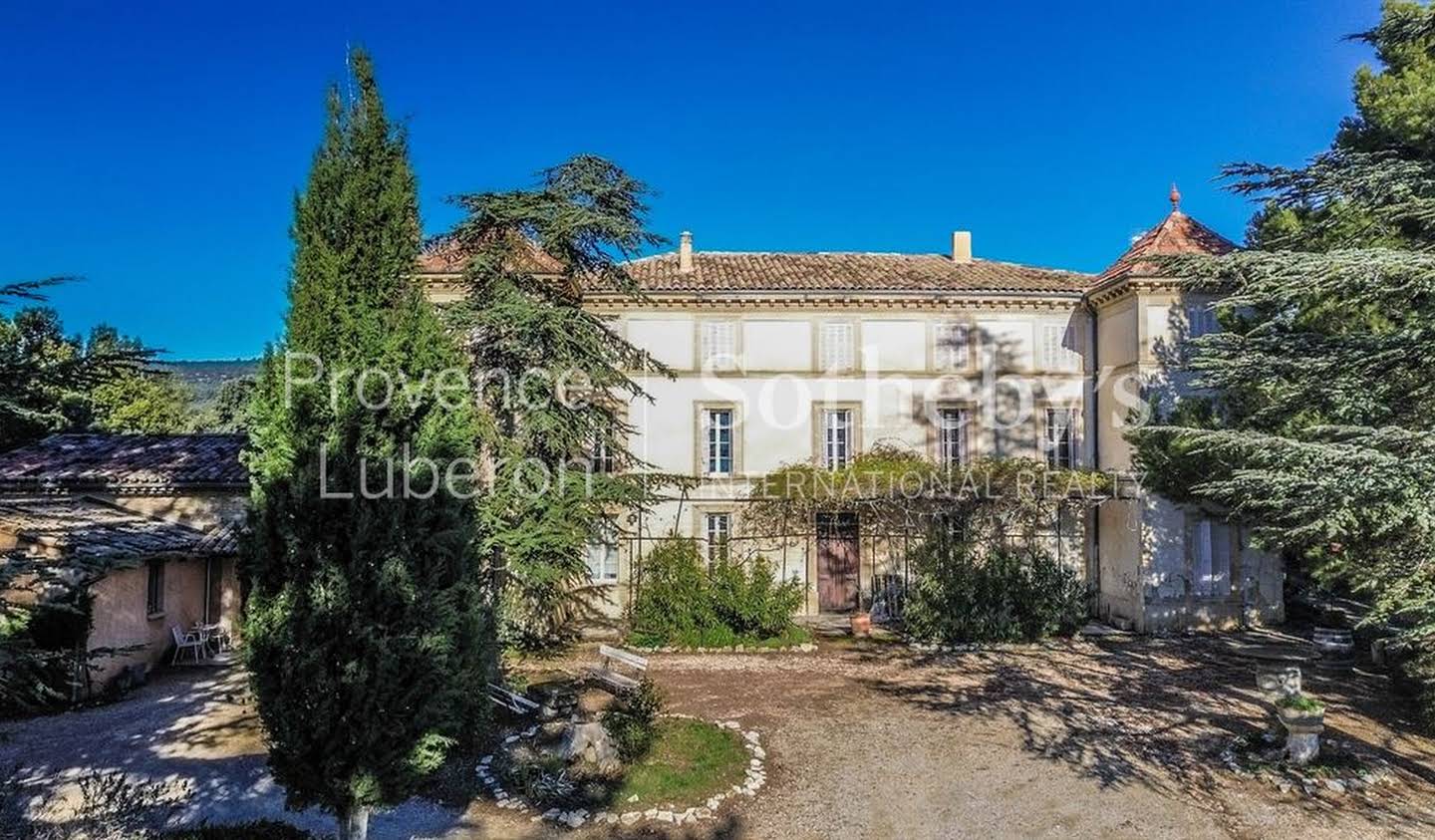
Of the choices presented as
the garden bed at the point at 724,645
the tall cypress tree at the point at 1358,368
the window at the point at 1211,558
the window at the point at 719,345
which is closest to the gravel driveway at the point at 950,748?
the garden bed at the point at 724,645

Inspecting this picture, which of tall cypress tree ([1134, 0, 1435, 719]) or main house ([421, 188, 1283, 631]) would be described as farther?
main house ([421, 188, 1283, 631])

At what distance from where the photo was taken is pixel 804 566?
67.5 feet

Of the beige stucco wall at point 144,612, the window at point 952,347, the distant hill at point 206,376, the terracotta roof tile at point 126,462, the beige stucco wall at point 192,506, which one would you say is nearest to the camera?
the beige stucco wall at point 144,612

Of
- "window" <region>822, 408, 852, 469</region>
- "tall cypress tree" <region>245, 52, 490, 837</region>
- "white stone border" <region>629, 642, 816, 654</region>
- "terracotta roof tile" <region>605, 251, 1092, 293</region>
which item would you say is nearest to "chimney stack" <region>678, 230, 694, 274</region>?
"terracotta roof tile" <region>605, 251, 1092, 293</region>

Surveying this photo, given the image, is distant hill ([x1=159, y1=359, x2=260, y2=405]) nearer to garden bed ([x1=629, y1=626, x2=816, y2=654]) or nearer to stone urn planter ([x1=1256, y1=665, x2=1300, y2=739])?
garden bed ([x1=629, y1=626, x2=816, y2=654])

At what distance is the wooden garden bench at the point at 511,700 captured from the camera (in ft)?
38.1

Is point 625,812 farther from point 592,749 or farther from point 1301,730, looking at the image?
point 1301,730

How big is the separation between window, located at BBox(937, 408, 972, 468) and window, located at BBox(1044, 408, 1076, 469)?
85.9 inches

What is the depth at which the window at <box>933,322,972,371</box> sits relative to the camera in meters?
20.6

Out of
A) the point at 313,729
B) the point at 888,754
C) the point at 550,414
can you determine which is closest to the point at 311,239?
the point at 313,729

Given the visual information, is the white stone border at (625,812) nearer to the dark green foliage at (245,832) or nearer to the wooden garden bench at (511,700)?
the wooden garden bench at (511,700)

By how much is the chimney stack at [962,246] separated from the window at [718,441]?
8.68 m

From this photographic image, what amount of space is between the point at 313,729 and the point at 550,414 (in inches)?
328

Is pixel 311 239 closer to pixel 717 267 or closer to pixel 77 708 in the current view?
pixel 77 708
